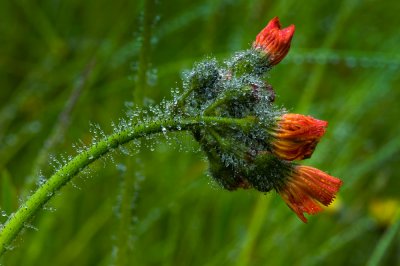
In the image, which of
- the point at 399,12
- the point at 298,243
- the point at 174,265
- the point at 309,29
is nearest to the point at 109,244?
the point at 174,265

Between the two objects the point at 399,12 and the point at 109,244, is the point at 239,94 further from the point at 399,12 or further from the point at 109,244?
the point at 399,12

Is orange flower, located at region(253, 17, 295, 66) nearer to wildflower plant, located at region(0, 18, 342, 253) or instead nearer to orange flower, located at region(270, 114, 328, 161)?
wildflower plant, located at region(0, 18, 342, 253)

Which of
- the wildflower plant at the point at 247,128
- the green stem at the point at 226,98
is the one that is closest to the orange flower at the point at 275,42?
the wildflower plant at the point at 247,128

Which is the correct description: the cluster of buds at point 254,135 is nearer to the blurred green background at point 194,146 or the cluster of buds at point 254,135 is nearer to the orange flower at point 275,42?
the orange flower at point 275,42

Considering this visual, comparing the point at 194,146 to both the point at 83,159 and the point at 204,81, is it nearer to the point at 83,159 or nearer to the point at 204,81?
the point at 204,81

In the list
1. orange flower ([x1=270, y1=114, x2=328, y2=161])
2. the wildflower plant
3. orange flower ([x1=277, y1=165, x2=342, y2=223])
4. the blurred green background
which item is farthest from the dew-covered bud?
the blurred green background
